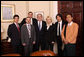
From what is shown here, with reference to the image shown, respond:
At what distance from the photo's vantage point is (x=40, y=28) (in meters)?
3.95

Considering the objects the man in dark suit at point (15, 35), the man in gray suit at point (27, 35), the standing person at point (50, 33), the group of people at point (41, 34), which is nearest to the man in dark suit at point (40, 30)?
the group of people at point (41, 34)

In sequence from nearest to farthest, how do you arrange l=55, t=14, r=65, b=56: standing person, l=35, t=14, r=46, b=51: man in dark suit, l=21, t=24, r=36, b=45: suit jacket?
l=21, t=24, r=36, b=45: suit jacket < l=55, t=14, r=65, b=56: standing person < l=35, t=14, r=46, b=51: man in dark suit

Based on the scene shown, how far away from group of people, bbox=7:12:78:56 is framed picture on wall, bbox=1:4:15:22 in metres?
0.92

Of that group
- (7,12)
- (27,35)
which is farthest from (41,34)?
(7,12)

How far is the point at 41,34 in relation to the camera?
155 inches

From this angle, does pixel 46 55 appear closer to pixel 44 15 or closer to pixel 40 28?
pixel 40 28

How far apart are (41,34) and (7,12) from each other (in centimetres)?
149

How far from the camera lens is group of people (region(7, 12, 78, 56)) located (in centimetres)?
336

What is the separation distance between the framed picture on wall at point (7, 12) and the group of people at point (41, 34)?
92 centimetres

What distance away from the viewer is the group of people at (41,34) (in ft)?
11.0

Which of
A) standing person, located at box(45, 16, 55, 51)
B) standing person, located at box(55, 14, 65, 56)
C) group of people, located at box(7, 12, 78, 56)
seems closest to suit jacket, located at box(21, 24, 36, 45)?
group of people, located at box(7, 12, 78, 56)

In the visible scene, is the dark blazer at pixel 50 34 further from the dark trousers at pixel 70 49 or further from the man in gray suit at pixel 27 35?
the dark trousers at pixel 70 49

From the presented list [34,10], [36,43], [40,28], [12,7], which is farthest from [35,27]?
[12,7]

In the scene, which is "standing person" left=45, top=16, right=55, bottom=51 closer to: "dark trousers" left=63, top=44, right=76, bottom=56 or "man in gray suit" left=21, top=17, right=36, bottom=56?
"man in gray suit" left=21, top=17, right=36, bottom=56
